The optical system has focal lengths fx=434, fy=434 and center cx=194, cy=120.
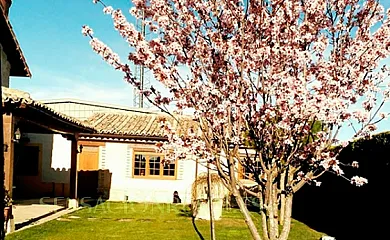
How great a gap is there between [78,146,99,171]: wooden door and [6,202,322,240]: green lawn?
4.06m

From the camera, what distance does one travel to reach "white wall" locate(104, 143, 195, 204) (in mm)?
19734

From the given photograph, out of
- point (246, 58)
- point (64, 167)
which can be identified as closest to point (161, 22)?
point (246, 58)

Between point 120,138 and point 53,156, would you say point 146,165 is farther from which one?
point 53,156

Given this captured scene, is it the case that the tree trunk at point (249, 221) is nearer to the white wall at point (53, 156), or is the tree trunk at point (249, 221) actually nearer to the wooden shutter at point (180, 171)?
the wooden shutter at point (180, 171)

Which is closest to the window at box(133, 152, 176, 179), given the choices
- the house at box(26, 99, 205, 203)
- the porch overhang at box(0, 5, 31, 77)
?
the house at box(26, 99, 205, 203)

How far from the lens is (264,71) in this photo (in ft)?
14.3

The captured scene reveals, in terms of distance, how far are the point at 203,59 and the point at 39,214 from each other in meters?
11.7

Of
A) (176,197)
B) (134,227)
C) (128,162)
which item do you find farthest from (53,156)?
(134,227)

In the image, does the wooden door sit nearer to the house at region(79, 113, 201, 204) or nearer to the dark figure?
the house at region(79, 113, 201, 204)

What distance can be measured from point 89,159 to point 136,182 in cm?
249

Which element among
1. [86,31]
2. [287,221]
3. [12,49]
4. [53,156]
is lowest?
[287,221]

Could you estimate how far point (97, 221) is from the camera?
43.1ft

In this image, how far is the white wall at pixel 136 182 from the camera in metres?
19.7

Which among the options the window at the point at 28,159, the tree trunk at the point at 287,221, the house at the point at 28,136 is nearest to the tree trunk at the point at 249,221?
the tree trunk at the point at 287,221
